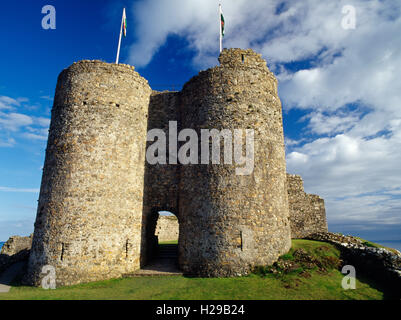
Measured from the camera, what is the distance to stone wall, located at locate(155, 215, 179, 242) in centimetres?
2691

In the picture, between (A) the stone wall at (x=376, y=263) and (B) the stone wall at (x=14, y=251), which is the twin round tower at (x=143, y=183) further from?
(B) the stone wall at (x=14, y=251)

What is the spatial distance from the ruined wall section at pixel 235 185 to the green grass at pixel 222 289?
45.5 inches

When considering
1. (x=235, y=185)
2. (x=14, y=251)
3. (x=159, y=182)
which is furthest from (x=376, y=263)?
(x=14, y=251)

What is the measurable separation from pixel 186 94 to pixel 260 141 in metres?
5.91

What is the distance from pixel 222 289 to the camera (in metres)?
10.9

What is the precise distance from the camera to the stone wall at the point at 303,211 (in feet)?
63.6

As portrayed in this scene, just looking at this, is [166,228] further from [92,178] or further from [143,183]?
[92,178]

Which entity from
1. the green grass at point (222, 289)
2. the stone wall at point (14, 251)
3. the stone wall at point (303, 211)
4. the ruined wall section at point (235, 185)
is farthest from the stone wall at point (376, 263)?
the stone wall at point (14, 251)

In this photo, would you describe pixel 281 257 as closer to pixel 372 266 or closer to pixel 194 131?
pixel 372 266

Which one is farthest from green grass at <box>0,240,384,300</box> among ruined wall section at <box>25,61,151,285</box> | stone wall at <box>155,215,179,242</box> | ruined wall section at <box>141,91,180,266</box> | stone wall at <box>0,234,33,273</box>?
stone wall at <box>155,215,179,242</box>

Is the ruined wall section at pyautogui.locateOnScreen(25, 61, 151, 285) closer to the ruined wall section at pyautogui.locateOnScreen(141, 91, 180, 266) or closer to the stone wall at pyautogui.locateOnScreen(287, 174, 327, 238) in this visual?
the ruined wall section at pyautogui.locateOnScreen(141, 91, 180, 266)

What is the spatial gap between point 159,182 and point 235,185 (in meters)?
5.38

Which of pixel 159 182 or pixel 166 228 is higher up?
pixel 159 182

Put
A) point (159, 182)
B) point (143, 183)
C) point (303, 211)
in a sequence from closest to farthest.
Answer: point (143, 183) → point (159, 182) → point (303, 211)
